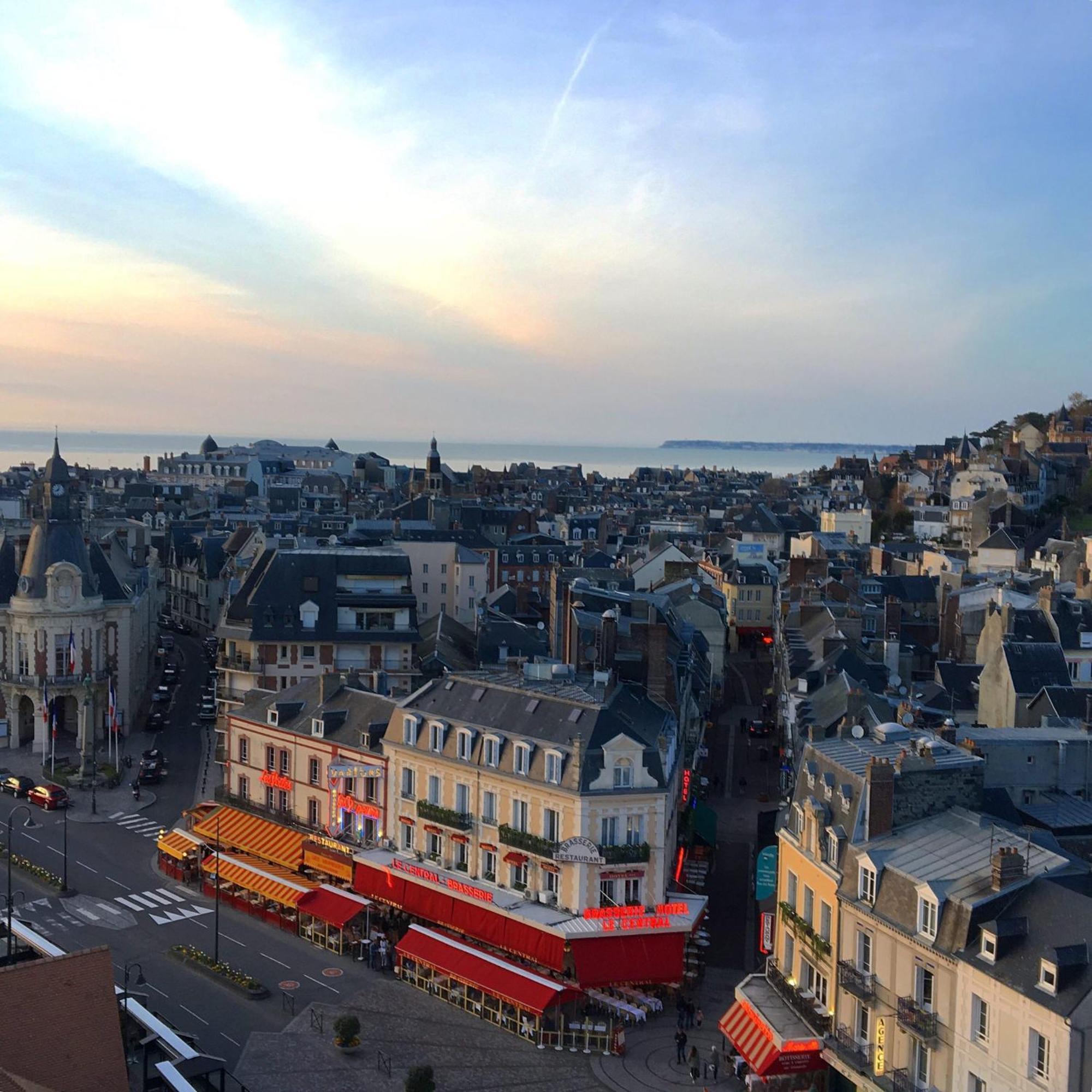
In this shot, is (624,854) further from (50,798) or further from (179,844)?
(50,798)

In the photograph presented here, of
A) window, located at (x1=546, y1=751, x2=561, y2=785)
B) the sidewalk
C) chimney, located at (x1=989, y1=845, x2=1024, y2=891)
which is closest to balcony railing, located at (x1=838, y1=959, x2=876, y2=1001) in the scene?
chimney, located at (x1=989, y1=845, x2=1024, y2=891)

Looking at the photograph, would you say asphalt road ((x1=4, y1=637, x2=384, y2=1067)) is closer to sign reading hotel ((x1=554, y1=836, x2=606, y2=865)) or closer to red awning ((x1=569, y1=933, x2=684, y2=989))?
red awning ((x1=569, y1=933, x2=684, y2=989))

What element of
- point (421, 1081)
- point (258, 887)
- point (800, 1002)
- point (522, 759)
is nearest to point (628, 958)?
point (800, 1002)

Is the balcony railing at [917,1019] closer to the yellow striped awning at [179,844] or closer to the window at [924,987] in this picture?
the window at [924,987]

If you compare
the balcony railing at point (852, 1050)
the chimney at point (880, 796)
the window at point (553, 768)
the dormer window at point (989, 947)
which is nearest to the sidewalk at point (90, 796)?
the window at point (553, 768)

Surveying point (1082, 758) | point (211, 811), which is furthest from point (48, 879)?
point (1082, 758)

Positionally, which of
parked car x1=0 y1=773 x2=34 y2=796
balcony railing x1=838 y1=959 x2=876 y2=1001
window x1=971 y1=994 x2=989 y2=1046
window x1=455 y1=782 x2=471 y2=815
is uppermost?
window x1=455 y1=782 x2=471 y2=815

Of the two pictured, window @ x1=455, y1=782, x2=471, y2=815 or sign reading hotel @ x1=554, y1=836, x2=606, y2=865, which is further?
window @ x1=455, y1=782, x2=471, y2=815
